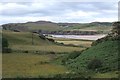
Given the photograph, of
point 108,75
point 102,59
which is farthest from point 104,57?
point 108,75

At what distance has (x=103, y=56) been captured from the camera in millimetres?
44031

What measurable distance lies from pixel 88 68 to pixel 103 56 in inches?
189

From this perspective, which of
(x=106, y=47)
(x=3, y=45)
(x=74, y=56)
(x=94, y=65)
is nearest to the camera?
(x=94, y=65)

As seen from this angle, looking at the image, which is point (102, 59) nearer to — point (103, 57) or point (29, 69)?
Result: point (103, 57)

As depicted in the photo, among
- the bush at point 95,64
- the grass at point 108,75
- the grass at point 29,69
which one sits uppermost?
the bush at point 95,64

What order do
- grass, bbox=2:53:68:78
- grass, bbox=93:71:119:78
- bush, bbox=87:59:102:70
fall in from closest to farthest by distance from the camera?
grass, bbox=93:71:119:78
grass, bbox=2:53:68:78
bush, bbox=87:59:102:70

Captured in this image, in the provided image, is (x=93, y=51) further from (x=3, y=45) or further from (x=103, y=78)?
(x=3, y=45)

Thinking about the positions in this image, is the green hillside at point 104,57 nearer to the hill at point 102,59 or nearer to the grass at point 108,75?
the hill at point 102,59

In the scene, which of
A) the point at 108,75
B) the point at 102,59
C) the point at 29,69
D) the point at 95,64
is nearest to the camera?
the point at 108,75

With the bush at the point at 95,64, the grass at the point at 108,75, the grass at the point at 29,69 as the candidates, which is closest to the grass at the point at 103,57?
the grass at the point at 108,75

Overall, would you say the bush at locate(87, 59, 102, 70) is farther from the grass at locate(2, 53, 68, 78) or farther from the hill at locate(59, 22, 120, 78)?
the grass at locate(2, 53, 68, 78)

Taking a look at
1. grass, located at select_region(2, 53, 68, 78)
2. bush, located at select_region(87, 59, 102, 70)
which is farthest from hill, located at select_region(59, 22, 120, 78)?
grass, located at select_region(2, 53, 68, 78)

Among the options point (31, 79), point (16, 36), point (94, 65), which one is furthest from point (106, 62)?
point (16, 36)

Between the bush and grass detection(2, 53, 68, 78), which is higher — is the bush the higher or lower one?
the higher one
